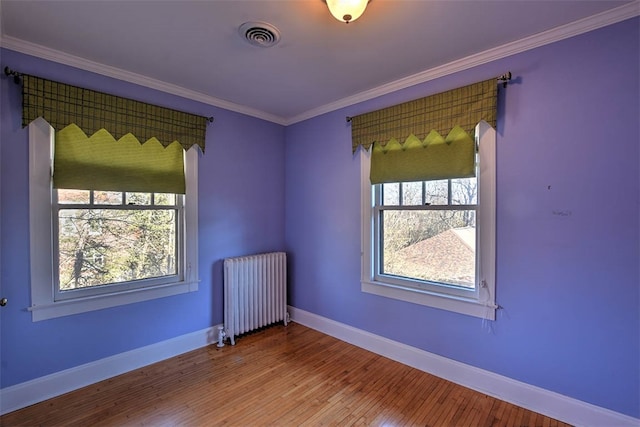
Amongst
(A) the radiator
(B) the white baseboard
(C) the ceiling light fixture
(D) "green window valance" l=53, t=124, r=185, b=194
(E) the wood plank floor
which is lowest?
(E) the wood plank floor

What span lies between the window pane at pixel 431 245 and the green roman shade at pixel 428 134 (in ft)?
1.22

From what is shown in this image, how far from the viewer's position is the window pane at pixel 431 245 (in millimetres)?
2451

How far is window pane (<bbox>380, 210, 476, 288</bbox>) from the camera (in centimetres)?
245

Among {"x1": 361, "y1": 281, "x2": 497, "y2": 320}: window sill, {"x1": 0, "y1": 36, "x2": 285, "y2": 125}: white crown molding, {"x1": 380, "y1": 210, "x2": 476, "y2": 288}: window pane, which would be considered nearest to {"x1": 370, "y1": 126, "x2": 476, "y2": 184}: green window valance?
{"x1": 380, "y1": 210, "x2": 476, "y2": 288}: window pane

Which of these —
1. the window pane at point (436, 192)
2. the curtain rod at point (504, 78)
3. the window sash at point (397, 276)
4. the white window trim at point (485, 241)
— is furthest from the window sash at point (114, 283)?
the curtain rod at point (504, 78)

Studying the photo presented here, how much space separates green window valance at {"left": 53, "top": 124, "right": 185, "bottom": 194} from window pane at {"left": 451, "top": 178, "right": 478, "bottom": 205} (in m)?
2.52

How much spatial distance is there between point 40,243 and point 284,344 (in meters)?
2.26

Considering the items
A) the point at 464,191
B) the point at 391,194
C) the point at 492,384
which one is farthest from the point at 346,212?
the point at 492,384

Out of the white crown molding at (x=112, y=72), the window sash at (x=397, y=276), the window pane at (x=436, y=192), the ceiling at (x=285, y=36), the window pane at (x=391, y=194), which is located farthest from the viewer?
the window pane at (x=391, y=194)

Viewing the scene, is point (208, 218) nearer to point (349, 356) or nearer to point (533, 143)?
point (349, 356)

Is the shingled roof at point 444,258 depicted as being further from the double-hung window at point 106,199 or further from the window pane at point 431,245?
the double-hung window at point 106,199

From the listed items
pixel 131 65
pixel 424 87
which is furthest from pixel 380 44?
pixel 131 65

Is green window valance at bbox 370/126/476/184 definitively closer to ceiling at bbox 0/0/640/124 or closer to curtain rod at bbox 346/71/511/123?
curtain rod at bbox 346/71/511/123

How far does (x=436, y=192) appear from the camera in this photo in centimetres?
261
